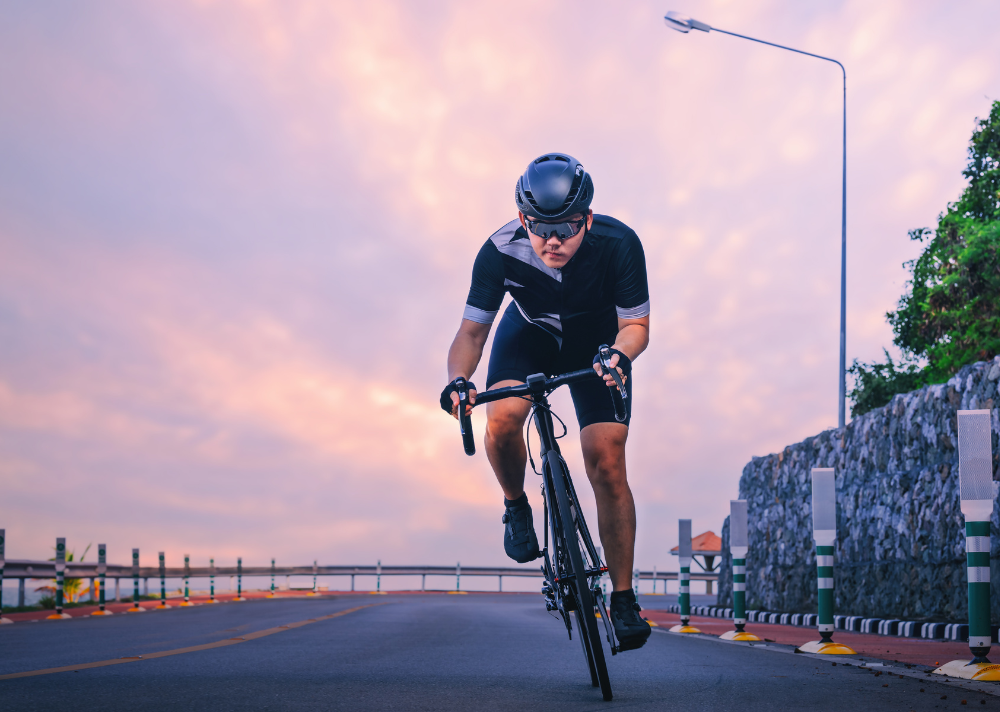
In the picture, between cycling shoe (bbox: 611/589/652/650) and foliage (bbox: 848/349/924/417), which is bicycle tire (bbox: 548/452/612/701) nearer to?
cycling shoe (bbox: 611/589/652/650)

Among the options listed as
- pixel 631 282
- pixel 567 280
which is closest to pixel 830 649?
pixel 631 282

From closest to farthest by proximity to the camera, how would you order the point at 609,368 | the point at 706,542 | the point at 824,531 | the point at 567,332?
the point at 609,368
the point at 567,332
the point at 824,531
the point at 706,542

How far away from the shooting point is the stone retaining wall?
14867mm

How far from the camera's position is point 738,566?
1232 cm

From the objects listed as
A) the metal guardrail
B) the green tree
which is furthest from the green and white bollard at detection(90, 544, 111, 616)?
the green tree

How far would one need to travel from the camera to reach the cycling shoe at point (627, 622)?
5199 mm

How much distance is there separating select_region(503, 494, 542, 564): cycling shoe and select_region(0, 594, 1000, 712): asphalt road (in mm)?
721

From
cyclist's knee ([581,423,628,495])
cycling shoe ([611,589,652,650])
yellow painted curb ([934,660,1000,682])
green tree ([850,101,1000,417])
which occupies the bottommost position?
yellow painted curb ([934,660,1000,682])

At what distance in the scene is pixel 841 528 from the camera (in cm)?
1970

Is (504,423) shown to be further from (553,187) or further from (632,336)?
(553,187)

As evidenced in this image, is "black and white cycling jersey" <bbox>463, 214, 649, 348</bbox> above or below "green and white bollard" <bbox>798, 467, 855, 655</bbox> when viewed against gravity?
above

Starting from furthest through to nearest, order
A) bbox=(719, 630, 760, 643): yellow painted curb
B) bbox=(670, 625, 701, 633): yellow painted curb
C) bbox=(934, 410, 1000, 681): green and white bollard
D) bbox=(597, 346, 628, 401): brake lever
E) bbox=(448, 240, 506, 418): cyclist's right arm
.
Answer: bbox=(670, 625, 701, 633): yellow painted curb → bbox=(719, 630, 760, 643): yellow painted curb → bbox=(934, 410, 1000, 681): green and white bollard → bbox=(448, 240, 506, 418): cyclist's right arm → bbox=(597, 346, 628, 401): brake lever

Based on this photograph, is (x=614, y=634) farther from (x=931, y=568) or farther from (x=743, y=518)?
(x=931, y=568)

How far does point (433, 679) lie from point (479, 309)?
2250 millimetres
